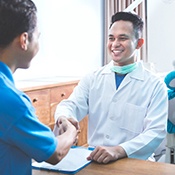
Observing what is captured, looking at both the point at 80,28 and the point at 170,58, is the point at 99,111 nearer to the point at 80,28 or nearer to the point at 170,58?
the point at 80,28

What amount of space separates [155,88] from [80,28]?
7.29 feet

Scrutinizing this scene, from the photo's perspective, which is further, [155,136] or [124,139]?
[124,139]

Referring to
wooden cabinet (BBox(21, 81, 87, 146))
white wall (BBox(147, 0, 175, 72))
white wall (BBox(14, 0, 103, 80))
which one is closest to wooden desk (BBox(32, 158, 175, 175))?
wooden cabinet (BBox(21, 81, 87, 146))

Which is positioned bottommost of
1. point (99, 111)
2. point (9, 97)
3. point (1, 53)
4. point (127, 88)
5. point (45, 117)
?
point (45, 117)

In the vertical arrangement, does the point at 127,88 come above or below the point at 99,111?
above

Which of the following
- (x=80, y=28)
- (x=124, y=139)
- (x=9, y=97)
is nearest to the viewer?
(x=9, y=97)

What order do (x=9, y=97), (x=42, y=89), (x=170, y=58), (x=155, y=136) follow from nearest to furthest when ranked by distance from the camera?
(x=9, y=97) → (x=155, y=136) → (x=42, y=89) → (x=170, y=58)

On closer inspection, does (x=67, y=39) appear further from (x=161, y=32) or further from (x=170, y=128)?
(x=170, y=128)

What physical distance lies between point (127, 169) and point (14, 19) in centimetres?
65

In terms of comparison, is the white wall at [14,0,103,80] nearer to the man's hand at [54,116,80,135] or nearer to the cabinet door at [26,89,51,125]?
the cabinet door at [26,89,51,125]

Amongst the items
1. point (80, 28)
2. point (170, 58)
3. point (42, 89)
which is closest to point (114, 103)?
point (42, 89)

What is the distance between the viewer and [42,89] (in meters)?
2.47

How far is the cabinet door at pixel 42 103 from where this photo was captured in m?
2.39

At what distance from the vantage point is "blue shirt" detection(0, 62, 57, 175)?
2.59 feet
